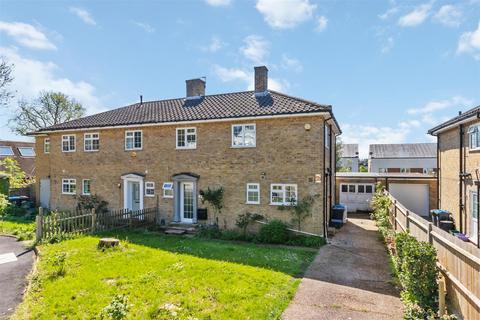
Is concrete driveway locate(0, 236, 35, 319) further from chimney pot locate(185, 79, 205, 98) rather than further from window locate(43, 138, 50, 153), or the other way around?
chimney pot locate(185, 79, 205, 98)

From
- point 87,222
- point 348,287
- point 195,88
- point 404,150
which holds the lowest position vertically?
point 348,287

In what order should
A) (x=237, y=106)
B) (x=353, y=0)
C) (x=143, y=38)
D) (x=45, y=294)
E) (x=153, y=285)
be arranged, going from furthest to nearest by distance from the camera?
(x=237, y=106)
(x=143, y=38)
(x=353, y=0)
(x=153, y=285)
(x=45, y=294)

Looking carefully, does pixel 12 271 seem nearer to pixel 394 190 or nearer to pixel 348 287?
pixel 348 287

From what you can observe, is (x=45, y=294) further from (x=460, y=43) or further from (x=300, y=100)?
(x=460, y=43)

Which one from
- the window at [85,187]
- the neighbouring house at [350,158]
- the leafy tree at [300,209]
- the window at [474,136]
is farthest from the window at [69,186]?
the neighbouring house at [350,158]

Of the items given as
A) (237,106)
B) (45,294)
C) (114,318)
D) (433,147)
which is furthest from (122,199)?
(433,147)

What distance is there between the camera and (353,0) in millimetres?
10258

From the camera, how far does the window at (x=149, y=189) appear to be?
17.2m

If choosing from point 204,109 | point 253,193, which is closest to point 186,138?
point 204,109

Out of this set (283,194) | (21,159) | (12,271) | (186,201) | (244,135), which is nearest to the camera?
(12,271)

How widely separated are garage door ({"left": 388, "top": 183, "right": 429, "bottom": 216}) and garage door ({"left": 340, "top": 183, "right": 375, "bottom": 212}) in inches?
83.0

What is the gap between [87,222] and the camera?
1402 cm

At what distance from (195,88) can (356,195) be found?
598 inches

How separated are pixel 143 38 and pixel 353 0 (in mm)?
10165
